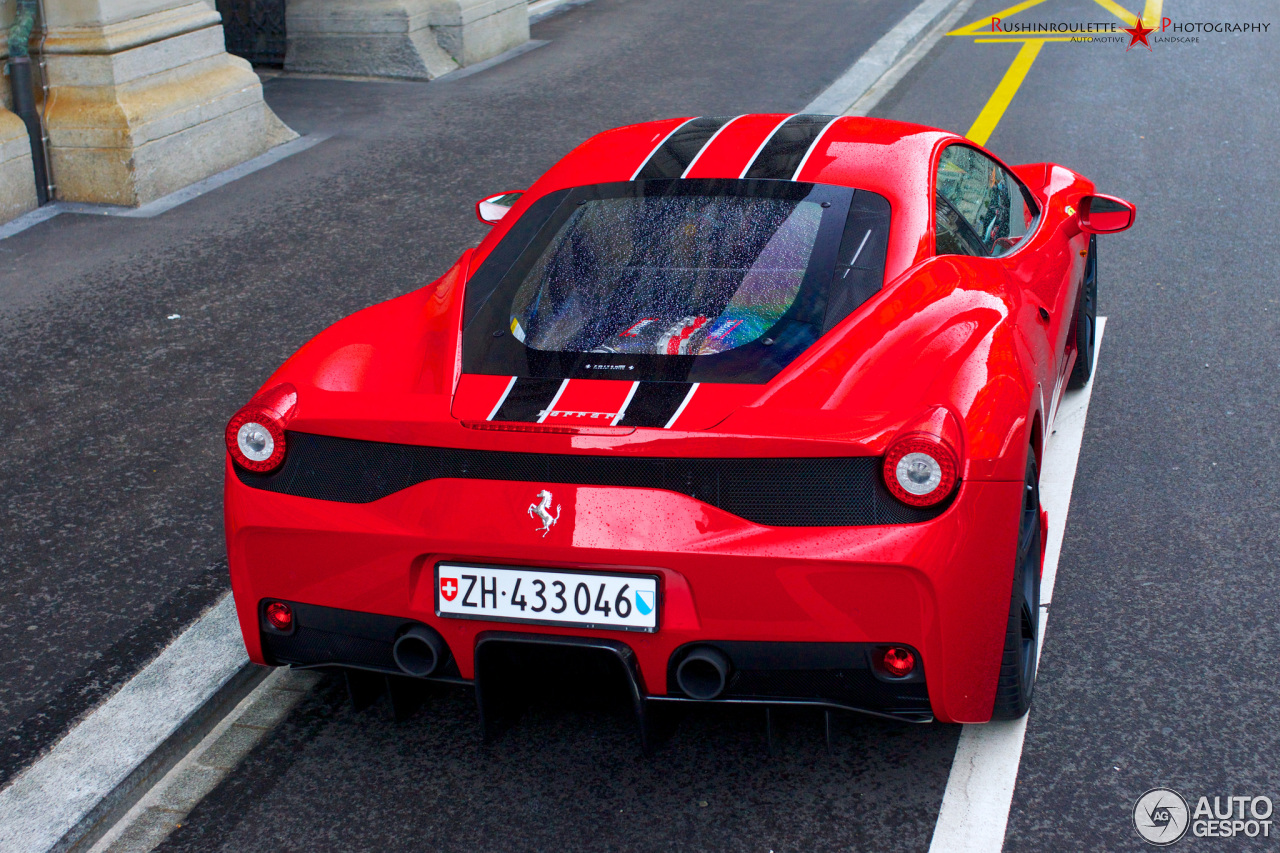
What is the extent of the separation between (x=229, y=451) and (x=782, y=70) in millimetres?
10736

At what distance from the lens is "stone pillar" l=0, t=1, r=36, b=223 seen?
27.3 ft

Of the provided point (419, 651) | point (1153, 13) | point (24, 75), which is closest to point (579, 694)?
point (419, 651)

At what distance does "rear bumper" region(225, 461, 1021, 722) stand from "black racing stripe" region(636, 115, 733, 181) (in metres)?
1.38

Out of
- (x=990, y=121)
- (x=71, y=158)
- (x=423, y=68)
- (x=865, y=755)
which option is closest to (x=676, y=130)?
(x=865, y=755)

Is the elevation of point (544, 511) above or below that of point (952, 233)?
below

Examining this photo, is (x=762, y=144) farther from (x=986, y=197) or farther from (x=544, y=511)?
(x=544, y=511)

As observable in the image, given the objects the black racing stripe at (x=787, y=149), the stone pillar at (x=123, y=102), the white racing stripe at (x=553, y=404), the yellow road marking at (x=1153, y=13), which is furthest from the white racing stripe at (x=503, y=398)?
the yellow road marking at (x=1153, y=13)

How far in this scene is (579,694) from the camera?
315 centimetres

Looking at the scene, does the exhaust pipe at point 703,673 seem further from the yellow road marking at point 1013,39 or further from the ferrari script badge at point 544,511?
the yellow road marking at point 1013,39

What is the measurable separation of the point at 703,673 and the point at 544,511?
0.50 metres

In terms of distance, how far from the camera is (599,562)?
276 cm

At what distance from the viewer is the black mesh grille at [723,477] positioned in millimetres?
2717

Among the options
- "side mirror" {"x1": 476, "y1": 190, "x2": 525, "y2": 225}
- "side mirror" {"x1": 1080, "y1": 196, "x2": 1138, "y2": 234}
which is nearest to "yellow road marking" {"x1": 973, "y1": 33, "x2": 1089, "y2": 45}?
"side mirror" {"x1": 1080, "y1": 196, "x2": 1138, "y2": 234}

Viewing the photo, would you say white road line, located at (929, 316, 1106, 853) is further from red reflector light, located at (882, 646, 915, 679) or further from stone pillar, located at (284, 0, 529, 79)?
stone pillar, located at (284, 0, 529, 79)
